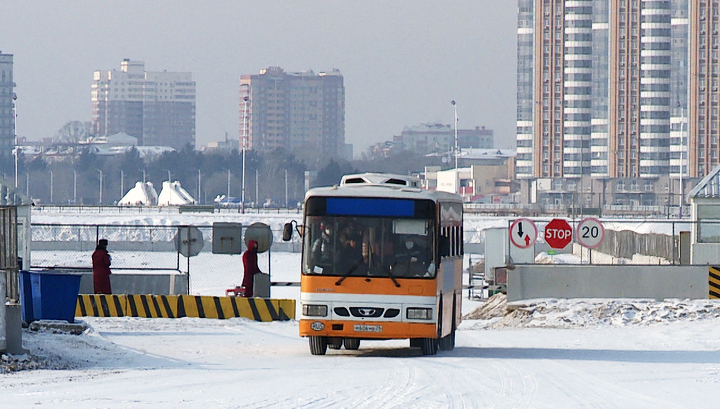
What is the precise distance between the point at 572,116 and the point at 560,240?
128 meters

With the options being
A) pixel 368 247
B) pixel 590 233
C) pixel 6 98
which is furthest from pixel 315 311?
pixel 6 98

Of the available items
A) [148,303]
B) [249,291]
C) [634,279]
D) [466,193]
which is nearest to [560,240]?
[634,279]

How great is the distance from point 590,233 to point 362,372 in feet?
52.0

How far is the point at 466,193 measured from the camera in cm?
18688

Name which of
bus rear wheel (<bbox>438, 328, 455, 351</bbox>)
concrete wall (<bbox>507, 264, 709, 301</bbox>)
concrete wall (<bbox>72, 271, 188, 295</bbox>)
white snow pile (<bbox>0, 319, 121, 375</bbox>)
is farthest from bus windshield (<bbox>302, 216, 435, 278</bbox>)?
concrete wall (<bbox>72, 271, 188, 295</bbox>)

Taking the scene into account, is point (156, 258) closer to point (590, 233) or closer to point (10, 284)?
point (590, 233)

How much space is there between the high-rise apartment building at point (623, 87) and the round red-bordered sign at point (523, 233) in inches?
4741

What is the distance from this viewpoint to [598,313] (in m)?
27.5

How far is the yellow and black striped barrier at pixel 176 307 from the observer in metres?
26.3

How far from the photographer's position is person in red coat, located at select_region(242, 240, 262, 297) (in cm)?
2728

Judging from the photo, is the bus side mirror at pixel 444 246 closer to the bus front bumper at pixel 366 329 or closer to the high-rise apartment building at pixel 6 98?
the bus front bumper at pixel 366 329

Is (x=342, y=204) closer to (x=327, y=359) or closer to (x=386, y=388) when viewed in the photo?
(x=327, y=359)

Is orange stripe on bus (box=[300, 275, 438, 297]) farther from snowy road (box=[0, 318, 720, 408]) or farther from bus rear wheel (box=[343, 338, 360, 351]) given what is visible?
bus rear wheel (box=[343, 338, 360, 351])

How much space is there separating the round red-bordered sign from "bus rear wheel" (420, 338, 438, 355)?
11339mm
